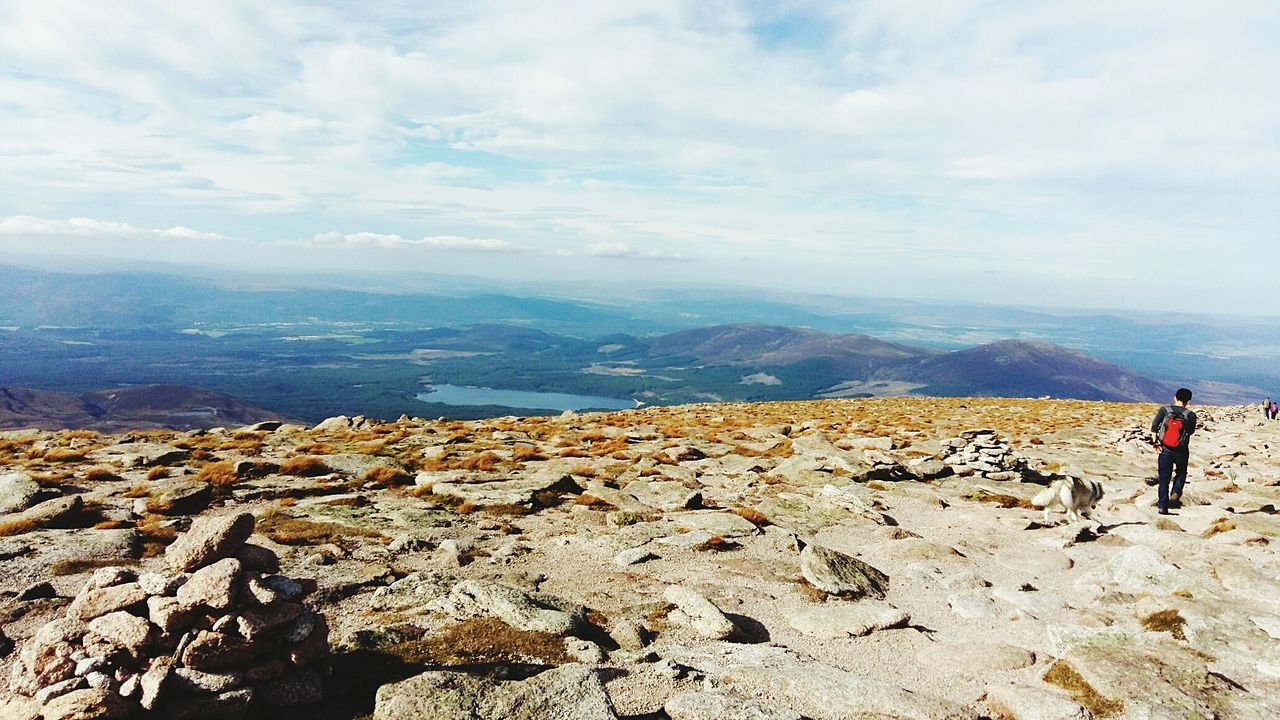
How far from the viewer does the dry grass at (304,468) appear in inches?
835

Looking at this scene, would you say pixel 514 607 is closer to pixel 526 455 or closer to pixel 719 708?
pixel 719 708

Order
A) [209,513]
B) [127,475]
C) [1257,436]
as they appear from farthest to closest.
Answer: [1257,436] < [127,475] < [209,513]

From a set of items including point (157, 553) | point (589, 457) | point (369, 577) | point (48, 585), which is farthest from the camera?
point (589, 457)

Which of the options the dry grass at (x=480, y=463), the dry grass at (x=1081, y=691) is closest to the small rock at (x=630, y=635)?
the dry grass at (x=1081, y=691)

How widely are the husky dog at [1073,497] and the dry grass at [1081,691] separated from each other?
10744 mm

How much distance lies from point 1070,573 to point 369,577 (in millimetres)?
16029

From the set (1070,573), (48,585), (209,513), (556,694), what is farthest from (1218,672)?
(209,513)

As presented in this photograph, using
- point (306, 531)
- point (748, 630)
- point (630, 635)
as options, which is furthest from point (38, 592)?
point (748, 630)

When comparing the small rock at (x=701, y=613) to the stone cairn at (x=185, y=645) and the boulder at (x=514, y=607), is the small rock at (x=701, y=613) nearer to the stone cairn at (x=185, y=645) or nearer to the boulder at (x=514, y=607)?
the boulder at (x=514, y=607)

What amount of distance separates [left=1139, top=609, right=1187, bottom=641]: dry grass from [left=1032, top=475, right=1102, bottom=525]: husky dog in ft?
24.7

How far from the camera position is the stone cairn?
21.0ft

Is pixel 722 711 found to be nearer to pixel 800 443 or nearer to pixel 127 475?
pixel 127 475

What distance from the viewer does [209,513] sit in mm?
16344

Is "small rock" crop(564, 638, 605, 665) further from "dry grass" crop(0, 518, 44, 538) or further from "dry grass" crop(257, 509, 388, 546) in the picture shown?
"dry grass" crop(0, 518, 44, 538)
